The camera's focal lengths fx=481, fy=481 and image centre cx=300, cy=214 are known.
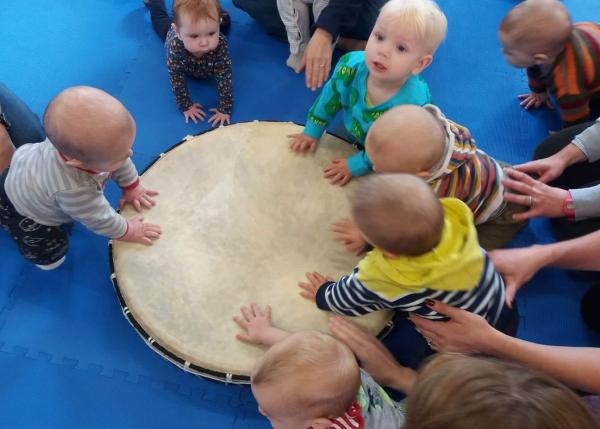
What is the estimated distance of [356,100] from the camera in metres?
1.67

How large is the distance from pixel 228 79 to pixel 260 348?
1.17 meters

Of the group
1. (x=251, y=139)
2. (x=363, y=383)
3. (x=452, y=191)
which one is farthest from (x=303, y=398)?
(x=251, y=139)

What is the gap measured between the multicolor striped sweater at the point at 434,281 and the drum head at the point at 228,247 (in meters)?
0.13

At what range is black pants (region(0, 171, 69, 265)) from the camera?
57.6 inches

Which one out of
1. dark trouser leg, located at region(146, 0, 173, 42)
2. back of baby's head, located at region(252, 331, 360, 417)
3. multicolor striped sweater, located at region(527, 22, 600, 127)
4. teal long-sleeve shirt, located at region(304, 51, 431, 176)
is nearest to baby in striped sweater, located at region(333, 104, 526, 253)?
teal long-sleeve shirt, located at region(304, 51, 431, 176)

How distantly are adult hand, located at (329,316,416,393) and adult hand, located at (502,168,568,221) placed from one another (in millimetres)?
675

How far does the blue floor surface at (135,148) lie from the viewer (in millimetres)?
1528

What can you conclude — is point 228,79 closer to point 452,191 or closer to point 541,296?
point 452,191

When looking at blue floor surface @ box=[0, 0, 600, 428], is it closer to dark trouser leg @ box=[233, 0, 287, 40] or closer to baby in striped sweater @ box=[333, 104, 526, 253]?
dark trouser leg @ box=[233, 0, 287, 40]

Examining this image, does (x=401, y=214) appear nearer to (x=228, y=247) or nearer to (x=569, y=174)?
(x=228, y=247)

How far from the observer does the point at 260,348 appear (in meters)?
1.35

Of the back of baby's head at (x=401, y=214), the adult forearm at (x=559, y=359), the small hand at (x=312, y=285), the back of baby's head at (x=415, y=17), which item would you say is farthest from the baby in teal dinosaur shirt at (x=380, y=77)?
the adult forearm at (x=559, y=359)

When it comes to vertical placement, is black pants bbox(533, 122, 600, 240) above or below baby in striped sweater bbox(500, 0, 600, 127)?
below

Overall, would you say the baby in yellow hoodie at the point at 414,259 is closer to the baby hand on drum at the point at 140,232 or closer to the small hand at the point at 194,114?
the baby hand on drum at the point at 140,232
